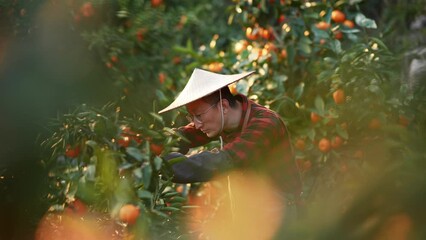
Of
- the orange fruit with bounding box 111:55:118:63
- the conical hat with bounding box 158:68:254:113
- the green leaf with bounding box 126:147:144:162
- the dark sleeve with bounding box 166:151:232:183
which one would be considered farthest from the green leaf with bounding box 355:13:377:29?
the green leaf with bounding box 126:147:144:162

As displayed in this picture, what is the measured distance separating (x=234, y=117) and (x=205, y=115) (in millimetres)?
127

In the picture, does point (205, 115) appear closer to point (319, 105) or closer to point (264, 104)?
point (319, 105)

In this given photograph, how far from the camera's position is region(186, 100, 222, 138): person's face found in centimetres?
260

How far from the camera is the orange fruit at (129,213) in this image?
2.33m

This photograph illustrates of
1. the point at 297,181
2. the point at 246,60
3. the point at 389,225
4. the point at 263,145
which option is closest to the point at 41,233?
the point at 263,145

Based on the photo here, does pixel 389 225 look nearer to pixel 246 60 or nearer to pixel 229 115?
pixel 229 115

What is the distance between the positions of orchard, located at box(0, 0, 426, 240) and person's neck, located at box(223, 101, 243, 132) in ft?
0.63

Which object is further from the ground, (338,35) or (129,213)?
(129,213)

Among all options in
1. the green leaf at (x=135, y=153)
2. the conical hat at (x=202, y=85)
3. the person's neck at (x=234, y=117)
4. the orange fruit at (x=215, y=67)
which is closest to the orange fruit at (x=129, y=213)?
the green leaf at (x=135, y=153)

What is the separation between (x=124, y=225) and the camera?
97.7 inches

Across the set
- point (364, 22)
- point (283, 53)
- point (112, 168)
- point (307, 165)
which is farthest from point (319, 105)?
point (112, 168)

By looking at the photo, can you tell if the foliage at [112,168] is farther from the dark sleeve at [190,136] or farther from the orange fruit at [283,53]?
the orange fruit at [283,53]

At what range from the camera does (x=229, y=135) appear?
2750 mm

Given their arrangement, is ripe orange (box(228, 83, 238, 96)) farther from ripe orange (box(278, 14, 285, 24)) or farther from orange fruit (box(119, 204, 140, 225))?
orange fruit (box(119, 204, 140, 225))
